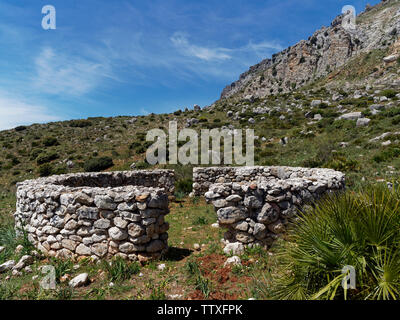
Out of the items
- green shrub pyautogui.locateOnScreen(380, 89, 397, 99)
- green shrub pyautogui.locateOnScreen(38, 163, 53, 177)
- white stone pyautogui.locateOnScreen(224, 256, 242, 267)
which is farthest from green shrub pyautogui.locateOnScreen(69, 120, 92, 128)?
green shrub pyautogui.locateOnScreen(380, 89, 397, 99)

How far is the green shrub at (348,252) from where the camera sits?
2.50 meters

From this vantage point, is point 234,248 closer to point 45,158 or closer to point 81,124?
point 45,158

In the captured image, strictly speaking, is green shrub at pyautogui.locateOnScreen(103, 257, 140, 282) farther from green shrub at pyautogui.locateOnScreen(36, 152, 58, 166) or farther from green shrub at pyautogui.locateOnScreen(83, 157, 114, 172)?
green shrub at pyautogui.locateOnScreen(36, 152, 58, 166)

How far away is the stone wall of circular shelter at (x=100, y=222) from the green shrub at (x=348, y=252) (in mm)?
3302

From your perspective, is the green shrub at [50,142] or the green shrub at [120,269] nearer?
the green shrub at [120,269]

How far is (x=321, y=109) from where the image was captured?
2973 cm

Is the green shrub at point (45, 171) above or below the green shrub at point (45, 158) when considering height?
below

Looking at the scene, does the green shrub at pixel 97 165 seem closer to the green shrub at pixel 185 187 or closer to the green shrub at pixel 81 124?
the green shrub at pixel 185 187

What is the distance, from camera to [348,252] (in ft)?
8.87

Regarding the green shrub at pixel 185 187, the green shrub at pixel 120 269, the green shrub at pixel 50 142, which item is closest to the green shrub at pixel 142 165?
the green shrub at pixel 185 187

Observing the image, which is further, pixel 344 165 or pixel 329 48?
pixel 329 48

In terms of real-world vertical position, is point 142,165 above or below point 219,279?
above

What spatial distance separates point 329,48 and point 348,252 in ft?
244

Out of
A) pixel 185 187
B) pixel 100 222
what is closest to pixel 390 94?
pixel 185 187
